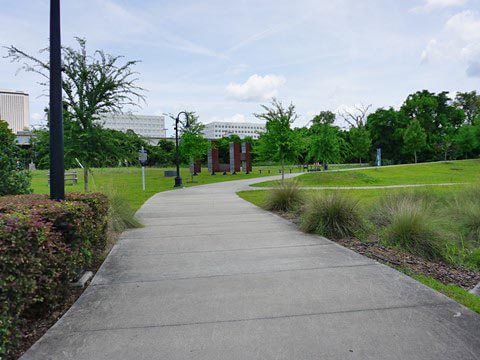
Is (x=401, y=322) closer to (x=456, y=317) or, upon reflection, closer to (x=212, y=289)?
(x=456, y=317)

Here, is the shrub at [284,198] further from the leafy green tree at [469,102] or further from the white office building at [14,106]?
the leafy green tree at [469,102]

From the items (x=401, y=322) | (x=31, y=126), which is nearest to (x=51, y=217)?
(x=401, y=322)

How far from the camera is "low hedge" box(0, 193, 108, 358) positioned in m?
2.77

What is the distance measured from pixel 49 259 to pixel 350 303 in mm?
3064

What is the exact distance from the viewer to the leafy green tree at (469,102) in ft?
255

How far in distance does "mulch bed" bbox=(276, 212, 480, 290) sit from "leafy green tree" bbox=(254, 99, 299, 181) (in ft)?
53.3

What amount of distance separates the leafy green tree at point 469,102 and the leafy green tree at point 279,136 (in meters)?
70.4

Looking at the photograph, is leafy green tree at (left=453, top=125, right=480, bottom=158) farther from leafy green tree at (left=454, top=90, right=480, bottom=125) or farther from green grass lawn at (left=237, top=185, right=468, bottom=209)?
green grass lawn at (left=237, top=185, right=468, bottom=209)

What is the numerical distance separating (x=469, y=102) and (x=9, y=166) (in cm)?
9063

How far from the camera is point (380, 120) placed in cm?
6644

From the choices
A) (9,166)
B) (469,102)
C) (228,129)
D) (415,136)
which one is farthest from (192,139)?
(228,129)

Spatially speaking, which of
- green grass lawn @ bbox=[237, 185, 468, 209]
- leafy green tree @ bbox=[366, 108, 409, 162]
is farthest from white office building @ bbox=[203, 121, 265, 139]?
green grass lawn @ bbox=[237, 185, 468, 209]

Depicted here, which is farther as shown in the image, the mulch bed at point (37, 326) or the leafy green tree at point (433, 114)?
the leafy green tree at point (433, 114)

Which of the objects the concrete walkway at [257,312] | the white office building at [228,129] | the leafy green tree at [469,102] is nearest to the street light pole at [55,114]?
the concrete walkway at [257,312]
